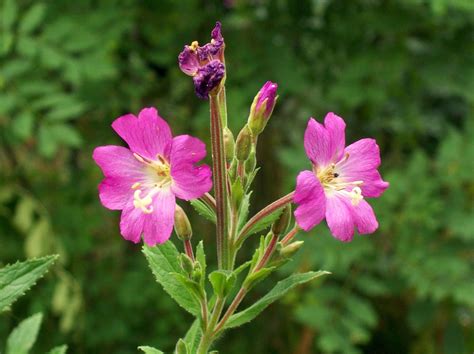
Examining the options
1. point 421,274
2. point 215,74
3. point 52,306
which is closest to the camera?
point 215,74

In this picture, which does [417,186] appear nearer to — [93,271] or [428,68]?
[428,68]

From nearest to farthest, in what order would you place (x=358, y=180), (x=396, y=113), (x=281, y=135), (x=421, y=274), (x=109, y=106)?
1. (x=358, y=180)
2. (x=421, y=274)
3. (x=109, y=106)
4. (x=396, y=113)
5. (x=281, y=135)

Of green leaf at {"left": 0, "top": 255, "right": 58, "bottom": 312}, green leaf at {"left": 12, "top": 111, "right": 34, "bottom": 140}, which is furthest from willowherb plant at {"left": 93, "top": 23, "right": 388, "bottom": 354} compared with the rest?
green leaf at {"left": 12, "top": 111, "right": 34, "bottom": 140}

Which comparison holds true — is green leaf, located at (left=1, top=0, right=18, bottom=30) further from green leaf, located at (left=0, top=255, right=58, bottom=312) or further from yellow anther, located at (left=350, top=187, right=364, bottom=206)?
yellow anther, located at (left=350, top=187, right=364, bottom=206)

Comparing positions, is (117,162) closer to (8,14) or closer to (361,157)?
(361,157)

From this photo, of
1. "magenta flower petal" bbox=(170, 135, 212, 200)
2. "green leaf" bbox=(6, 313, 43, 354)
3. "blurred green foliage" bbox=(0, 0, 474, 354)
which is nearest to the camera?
"magenta flower petal" bbox=(170, 135, 212, 200)

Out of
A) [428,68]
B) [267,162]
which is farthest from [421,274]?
[267,162]

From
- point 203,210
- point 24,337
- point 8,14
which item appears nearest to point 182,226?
point 203,210
